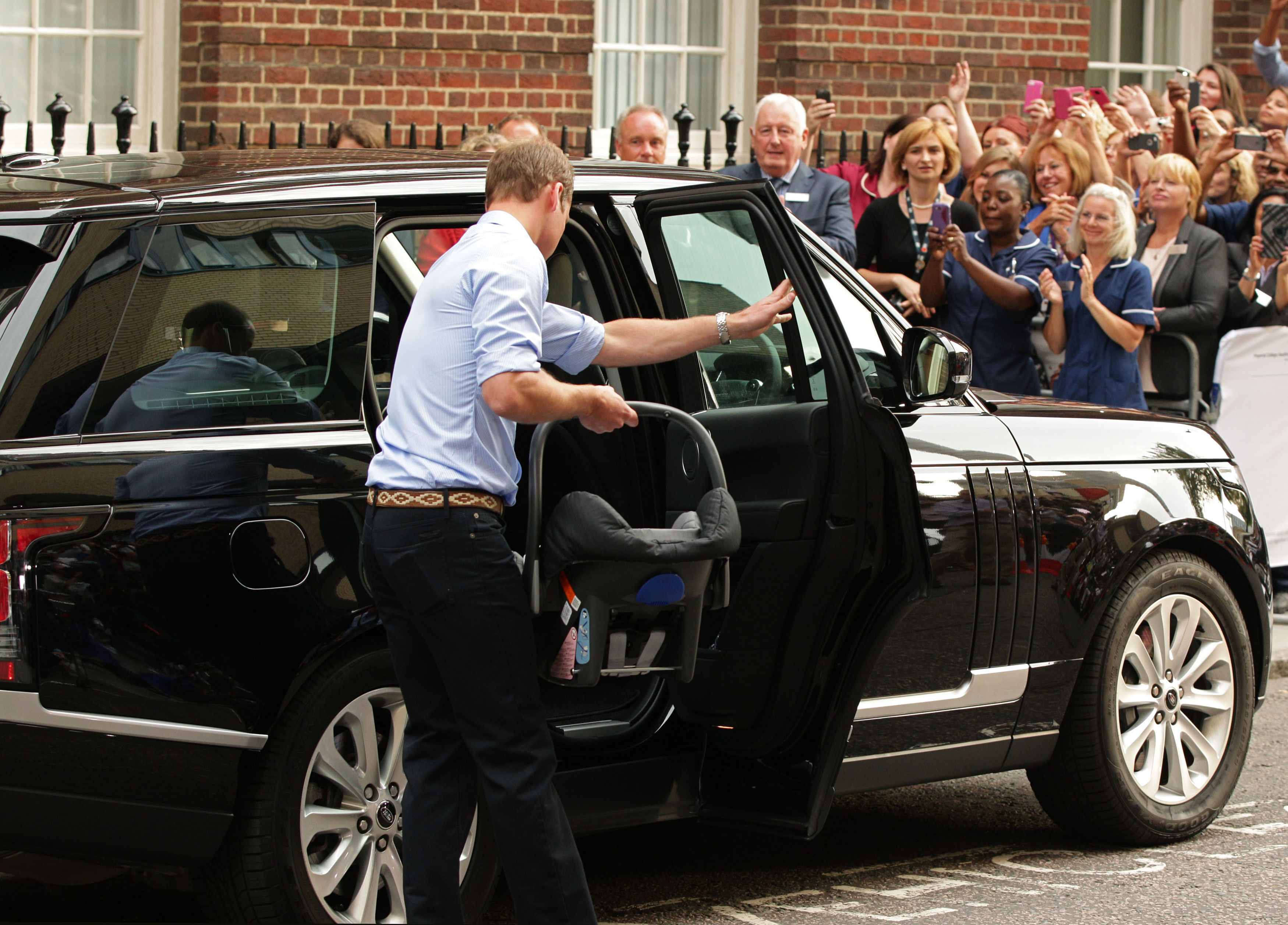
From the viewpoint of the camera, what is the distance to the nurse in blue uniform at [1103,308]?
7.93 m

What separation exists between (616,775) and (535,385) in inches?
49.2

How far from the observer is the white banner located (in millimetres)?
8766

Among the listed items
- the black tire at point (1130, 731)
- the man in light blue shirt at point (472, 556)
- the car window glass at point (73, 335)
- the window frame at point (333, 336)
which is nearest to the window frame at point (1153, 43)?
the black tire at point (1130, 731)

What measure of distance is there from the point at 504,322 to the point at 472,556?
1.58 feet

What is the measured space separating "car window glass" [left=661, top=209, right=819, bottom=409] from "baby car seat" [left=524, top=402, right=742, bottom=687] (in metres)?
0.84

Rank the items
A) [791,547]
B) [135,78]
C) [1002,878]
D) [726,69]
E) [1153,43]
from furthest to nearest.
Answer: [1153,43] → [726,69] → [135,78] → [1002,878] → [791,547]

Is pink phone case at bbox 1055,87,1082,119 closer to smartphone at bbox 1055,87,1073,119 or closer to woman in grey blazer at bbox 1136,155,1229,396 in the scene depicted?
smartphone at bbox 1055,87,1073,119

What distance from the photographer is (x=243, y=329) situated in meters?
3.72

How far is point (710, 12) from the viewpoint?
12617 mm

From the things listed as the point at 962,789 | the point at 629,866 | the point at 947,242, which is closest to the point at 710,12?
the point at 947,242

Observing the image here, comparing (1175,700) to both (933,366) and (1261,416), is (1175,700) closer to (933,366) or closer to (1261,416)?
(933,366)

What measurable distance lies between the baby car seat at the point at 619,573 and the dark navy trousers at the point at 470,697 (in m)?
0.10

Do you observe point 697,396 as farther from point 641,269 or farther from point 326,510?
point 326,510

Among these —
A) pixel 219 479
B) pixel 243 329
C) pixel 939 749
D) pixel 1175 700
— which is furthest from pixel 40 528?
pixel 1175 700
